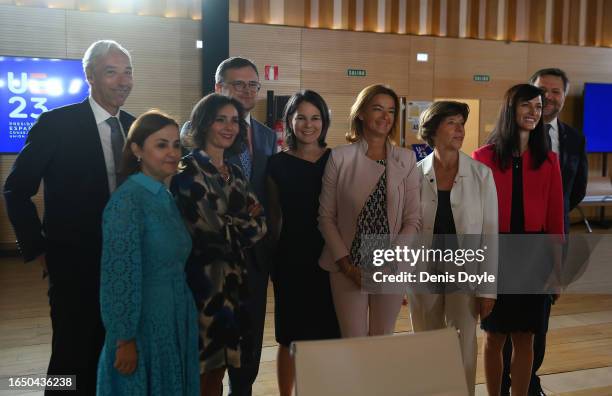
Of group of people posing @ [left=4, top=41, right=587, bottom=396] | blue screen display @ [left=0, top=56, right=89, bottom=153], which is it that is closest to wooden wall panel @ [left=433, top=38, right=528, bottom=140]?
blue screen display @ [left=0, top=56, right=89, bottom=153]

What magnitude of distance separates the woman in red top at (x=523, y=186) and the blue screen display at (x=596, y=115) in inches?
273

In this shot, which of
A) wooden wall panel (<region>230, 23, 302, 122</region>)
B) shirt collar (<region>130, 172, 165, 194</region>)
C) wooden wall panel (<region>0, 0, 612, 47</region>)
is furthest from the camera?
wooden wall panel (<region>230, 23, 302, 122</region>)

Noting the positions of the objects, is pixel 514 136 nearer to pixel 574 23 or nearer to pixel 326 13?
pixel 326 13

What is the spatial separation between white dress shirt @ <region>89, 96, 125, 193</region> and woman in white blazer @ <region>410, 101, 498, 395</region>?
1356mm

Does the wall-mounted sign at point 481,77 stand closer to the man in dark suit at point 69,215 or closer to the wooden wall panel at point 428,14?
the wooden wall panel at point 428,14

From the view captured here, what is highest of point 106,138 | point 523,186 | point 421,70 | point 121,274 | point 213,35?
point 213,35

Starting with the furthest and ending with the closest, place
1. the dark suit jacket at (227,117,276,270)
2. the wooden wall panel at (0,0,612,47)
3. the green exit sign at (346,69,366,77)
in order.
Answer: the green exit sign at (346,69,366,77) → the wooden wall panel at (0,0,612,47) → the dark suit jacket at (227,117,276,270)

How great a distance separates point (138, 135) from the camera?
2029 mm

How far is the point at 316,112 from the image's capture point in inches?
103

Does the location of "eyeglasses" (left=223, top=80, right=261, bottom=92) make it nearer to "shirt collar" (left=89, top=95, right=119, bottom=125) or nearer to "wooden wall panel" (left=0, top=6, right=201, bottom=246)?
"shirt collar" (left=89, top=95, right=119, bottom=125)

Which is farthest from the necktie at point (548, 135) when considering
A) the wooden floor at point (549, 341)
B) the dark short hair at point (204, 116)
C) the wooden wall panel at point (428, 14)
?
the wooden wall panel at point (428, 14)

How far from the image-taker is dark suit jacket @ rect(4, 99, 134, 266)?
7.49 ft

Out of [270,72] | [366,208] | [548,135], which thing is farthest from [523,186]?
[270,72]

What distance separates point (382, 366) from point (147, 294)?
91 centimetres
